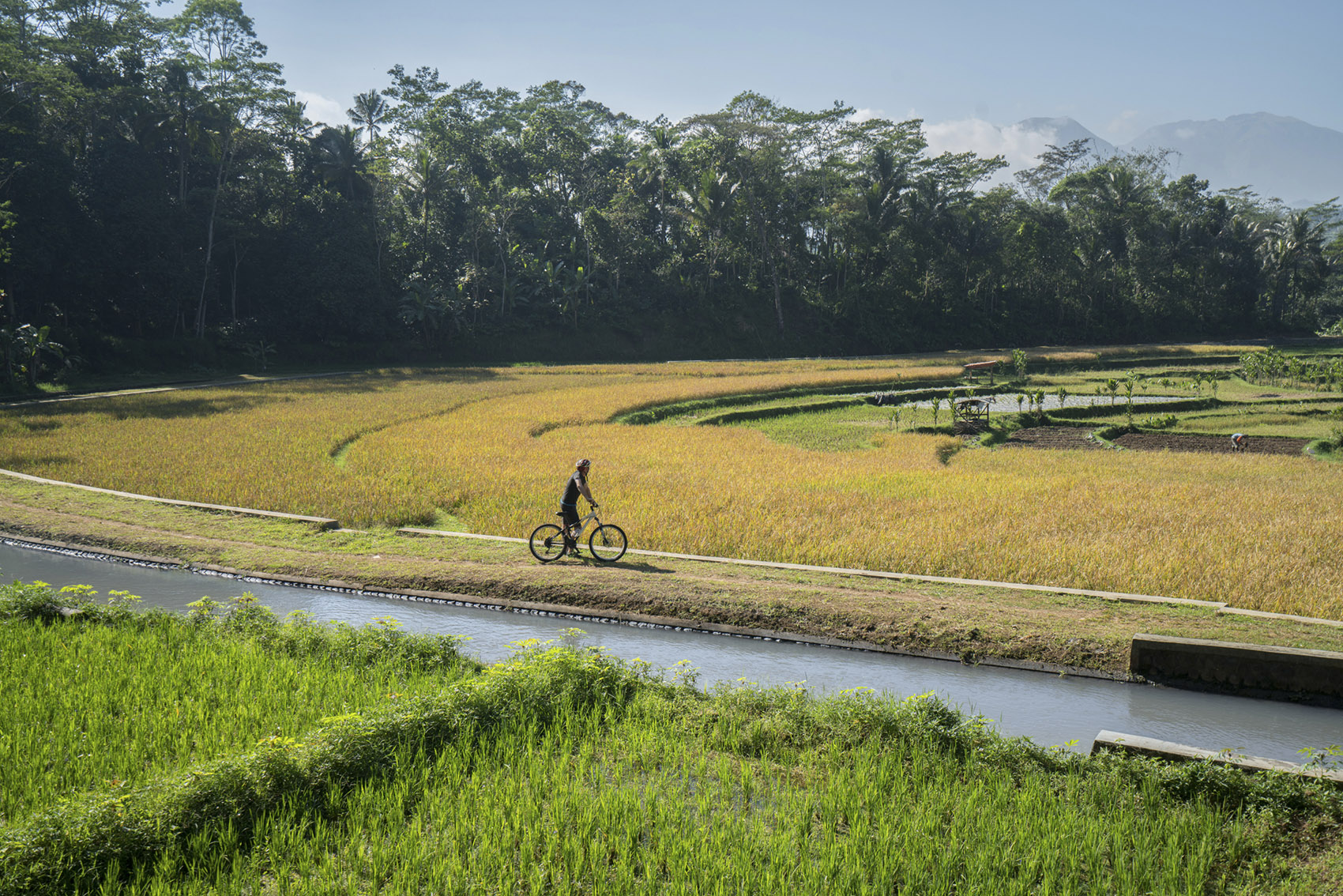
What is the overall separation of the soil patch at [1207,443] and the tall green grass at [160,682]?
18047 mm

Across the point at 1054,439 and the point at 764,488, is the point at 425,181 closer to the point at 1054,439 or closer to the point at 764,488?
the point at 1054,439

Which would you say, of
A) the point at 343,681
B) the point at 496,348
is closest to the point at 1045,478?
the point at 343,681

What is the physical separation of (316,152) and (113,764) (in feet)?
150

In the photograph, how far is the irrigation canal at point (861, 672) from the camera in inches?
249

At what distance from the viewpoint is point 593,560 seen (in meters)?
10.2

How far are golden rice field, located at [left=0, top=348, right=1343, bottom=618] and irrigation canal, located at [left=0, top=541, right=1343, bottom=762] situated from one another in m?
2.07

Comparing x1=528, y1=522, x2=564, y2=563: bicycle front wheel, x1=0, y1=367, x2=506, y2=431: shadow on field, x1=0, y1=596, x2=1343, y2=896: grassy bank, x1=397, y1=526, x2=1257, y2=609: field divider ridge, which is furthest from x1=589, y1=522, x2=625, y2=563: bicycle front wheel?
x1=0, y1=367, x2=506, y2=431: shadow on field

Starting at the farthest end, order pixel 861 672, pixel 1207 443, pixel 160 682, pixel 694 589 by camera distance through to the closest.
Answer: pixel 1207 443
pixel 694 589
pixel 861 672
pixel 160 682

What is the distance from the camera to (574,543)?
33.5 ft

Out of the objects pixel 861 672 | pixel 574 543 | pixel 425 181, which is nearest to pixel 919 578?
pixel 861 672

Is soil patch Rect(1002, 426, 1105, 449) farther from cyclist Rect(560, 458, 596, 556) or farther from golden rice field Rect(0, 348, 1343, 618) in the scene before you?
cyclist Rect(560, 458, 596, 556)

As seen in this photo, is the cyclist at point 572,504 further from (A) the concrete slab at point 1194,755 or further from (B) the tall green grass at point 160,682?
(A) the concrete slab at point 1194,755

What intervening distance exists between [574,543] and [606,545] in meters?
0.47

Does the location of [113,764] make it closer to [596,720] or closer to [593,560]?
[596,720]
